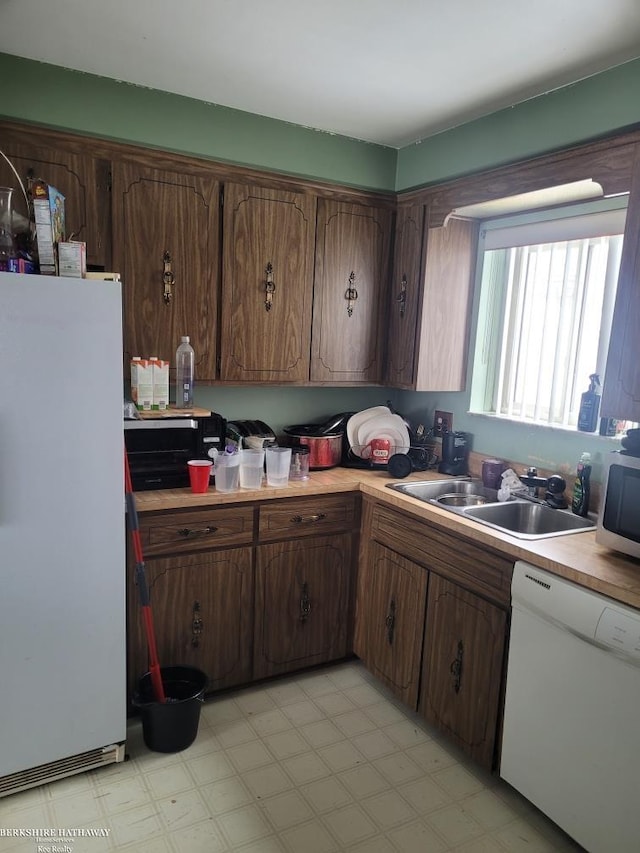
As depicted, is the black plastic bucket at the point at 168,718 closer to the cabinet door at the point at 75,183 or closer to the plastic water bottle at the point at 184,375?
the plastic water bottle at the point at 184,375

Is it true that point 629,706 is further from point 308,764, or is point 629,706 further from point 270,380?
point 270,380

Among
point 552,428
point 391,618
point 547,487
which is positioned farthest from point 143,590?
point 552,428

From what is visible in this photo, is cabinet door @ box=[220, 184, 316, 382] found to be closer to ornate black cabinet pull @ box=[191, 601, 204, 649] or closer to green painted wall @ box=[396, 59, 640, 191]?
green painted wall @ box=[396, 59, 640, 191]

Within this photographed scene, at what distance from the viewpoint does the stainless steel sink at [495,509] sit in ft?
7.46

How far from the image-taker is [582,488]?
228cm

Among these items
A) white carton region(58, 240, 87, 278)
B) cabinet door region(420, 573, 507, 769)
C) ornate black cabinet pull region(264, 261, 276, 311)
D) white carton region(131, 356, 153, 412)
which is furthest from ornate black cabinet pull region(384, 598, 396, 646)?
white carton region(58, 240, 87, 278)

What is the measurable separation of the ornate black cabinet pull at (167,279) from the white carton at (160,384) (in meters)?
0.28

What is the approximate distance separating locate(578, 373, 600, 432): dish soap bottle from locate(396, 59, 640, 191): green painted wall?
35.0 inches

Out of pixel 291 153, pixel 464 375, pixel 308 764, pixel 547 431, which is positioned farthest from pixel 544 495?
pixel 291 153

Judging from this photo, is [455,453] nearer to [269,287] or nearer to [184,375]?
[269,287]

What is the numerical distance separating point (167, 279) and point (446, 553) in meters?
1.57

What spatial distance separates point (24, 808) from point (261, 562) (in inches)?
44.6

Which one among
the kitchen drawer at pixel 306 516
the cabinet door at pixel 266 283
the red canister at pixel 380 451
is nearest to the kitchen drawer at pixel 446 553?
the kitchen drawer at pixel 306 516

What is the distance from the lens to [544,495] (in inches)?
98.2
